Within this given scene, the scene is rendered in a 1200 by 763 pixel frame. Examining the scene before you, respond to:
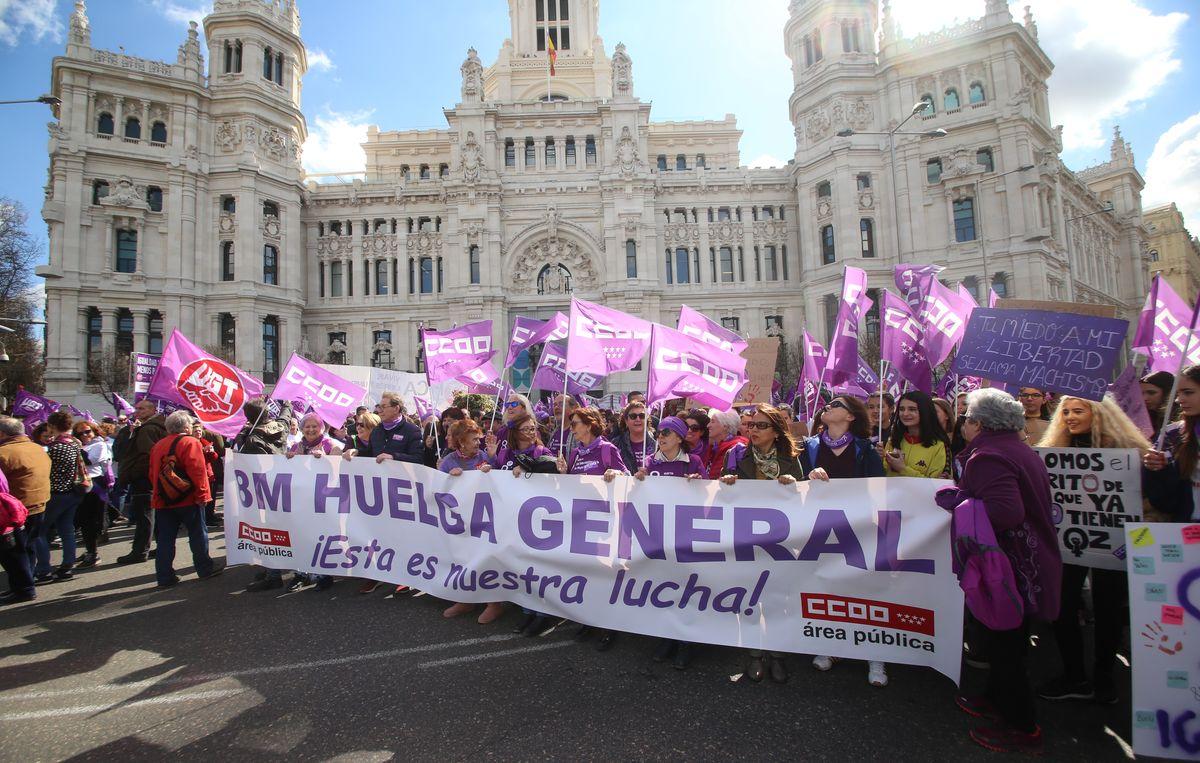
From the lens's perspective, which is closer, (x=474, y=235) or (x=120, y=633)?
(x=120, y=633)

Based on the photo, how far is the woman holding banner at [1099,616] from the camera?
3717 millimetres

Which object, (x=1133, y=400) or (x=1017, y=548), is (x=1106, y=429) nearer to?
(x=1133, y=400)

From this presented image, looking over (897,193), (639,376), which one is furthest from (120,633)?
(897,193)

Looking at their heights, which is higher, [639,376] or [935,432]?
[639,376]

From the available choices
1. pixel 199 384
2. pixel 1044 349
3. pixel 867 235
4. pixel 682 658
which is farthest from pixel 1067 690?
pixel 867 235

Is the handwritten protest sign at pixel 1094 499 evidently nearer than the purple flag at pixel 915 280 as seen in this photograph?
Yes

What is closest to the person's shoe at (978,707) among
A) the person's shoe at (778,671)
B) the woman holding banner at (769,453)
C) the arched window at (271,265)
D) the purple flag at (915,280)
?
the person's shoe at (778,671)

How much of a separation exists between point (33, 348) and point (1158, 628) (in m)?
43.4

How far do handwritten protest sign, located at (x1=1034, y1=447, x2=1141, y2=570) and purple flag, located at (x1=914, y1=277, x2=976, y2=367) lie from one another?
3510 millimetres

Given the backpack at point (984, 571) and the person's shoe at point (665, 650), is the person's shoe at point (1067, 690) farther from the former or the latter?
the person's shoe at point (665, 650)

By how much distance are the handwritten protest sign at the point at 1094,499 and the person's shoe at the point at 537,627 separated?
13.5 ft

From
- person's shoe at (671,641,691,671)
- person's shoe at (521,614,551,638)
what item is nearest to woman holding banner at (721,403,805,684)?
person's shoe at (671,641,691,671)

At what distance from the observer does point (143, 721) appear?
12.2ft

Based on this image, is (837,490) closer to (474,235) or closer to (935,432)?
(935,432)
